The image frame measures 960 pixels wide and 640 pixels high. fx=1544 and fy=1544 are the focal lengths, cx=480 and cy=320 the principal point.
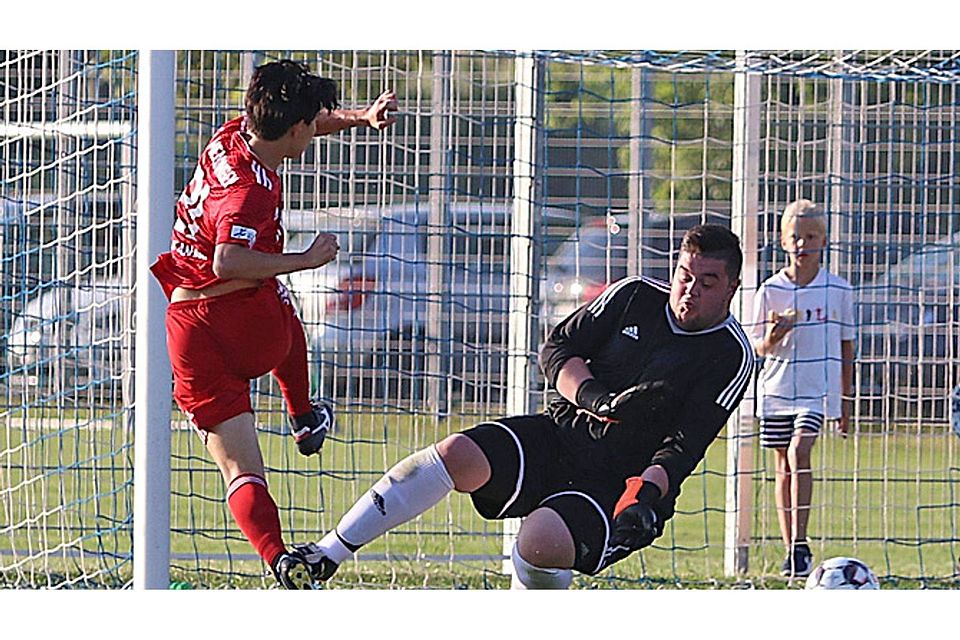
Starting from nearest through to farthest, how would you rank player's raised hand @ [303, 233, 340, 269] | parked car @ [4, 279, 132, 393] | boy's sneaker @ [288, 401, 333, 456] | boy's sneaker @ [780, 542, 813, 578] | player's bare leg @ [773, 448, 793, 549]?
player's raised hand @ [303, 233, 340, 269] → boy's sneaker @ [288, 401, 333, 456] → parked car @ [4, 279, 132, 393] → boy's sneaker @ [780, 542, 813, 578] → player's bare leg @ [773, 448, 793, 549]

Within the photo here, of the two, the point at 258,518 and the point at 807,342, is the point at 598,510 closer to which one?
the point at 258,518

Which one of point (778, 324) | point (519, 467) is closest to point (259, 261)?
point (519, 467)

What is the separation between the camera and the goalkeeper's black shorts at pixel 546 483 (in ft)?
16.7

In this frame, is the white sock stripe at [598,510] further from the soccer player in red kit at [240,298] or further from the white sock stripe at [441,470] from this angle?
the soccer player in red kit at [240,298]

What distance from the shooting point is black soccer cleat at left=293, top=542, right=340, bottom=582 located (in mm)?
4816

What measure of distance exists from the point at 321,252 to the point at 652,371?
131 centimetres

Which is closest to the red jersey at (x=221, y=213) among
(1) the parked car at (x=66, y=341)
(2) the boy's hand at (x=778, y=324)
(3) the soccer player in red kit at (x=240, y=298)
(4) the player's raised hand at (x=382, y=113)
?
Result: (3) the soccer player in red kit at (x=240, y=298)

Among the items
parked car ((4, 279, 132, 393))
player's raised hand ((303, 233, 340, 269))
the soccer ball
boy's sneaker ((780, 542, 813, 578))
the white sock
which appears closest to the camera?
player's raised hand ((303, 233, 340, 269))

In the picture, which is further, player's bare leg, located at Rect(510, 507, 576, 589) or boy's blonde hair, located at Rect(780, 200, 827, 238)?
boy's blonde hair, located at Rect(780, 200, 827, 238)

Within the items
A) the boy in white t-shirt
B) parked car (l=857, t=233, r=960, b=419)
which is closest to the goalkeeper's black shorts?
the boy in white t-shirt

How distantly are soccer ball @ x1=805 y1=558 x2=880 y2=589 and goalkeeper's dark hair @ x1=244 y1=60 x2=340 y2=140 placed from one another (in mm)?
2358

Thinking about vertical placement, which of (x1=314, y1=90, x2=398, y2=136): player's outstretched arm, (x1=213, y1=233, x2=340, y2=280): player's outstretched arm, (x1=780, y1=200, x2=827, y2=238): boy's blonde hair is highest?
(x1=314, y1=90, x2=398, y2=136): player's outstretched arm

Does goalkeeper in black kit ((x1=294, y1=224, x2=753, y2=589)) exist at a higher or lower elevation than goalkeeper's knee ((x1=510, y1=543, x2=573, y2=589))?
higher

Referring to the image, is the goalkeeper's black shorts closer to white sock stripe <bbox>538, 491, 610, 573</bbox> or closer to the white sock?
white sock stripe <bbox>538, 491, 610, 573</bbox>
